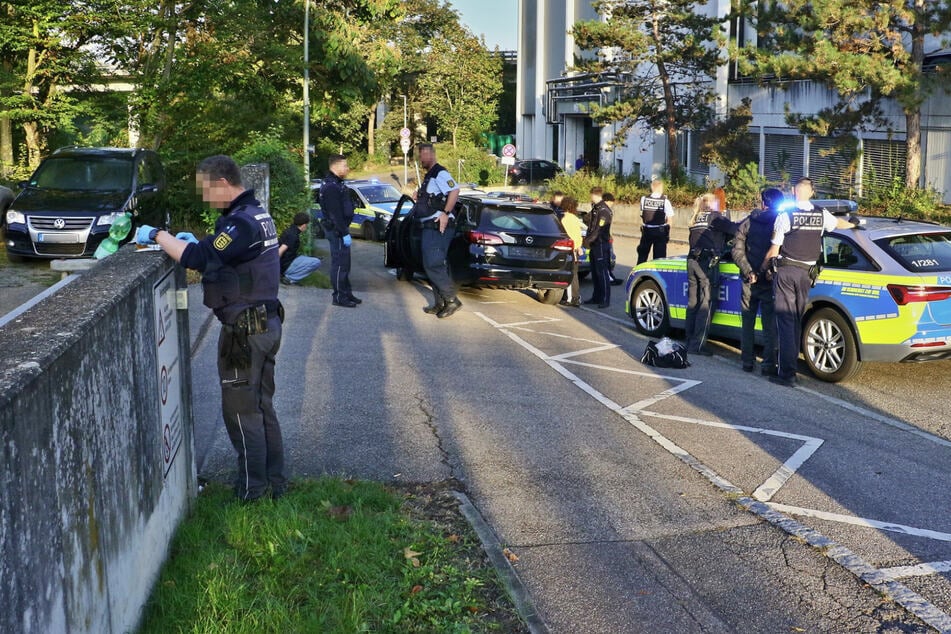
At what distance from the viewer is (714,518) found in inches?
237

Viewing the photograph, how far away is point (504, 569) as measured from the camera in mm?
5121

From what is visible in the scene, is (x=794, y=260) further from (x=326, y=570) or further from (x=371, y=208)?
(x=371, y=208)

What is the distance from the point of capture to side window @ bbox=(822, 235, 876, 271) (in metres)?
9.97

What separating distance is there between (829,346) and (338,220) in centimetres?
631

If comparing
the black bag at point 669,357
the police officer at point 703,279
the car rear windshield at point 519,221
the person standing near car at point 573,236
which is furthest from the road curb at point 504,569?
the person standing near car at point 573,236

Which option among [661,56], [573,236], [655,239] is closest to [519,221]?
[573,236]

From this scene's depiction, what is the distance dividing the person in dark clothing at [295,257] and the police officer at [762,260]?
4.35 metres

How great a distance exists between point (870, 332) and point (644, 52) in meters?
27.4

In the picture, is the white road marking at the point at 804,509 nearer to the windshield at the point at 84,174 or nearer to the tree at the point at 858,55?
the windshield at the point at 84,174

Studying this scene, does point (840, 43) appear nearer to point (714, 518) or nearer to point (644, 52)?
point (644, 52)

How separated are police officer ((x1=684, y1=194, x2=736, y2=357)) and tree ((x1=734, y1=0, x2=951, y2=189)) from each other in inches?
538

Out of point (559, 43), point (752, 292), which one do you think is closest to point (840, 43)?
point (752, 292)

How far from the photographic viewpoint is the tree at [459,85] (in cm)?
6806

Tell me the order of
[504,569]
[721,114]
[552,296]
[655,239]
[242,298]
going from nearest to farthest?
[504,569]
[242,298]
[552,296]
[655,239]
[721,114]
